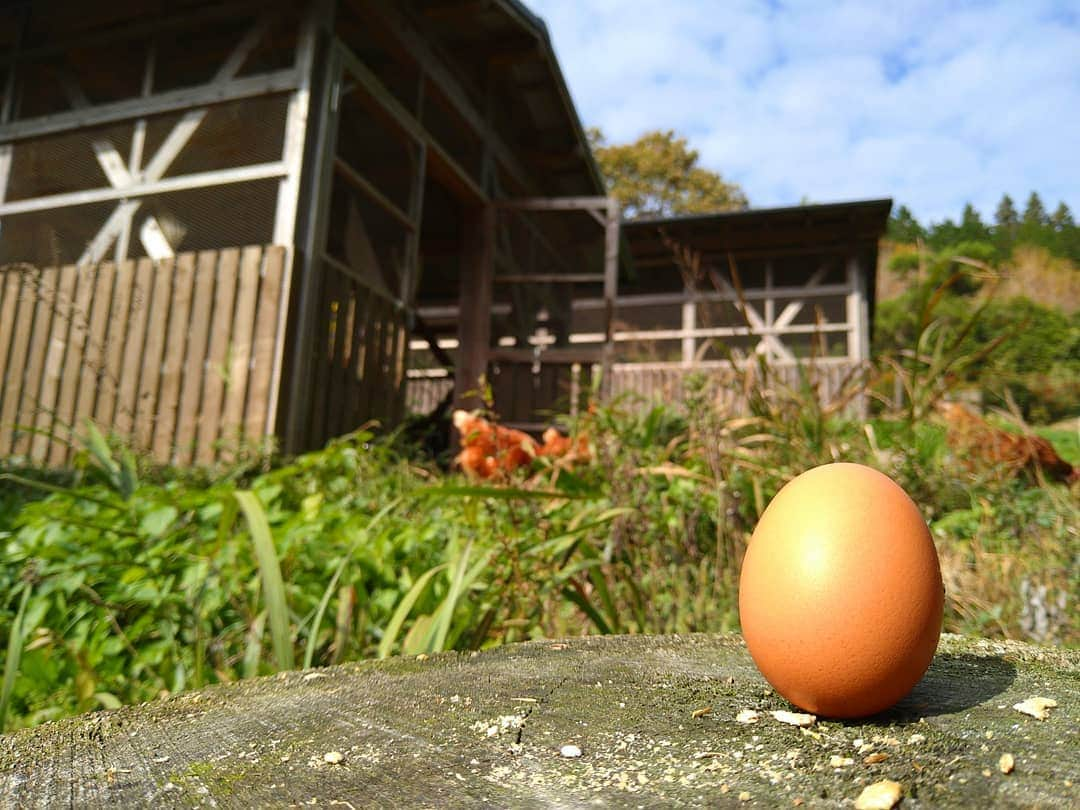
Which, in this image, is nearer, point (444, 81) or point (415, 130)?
point (415, 130)

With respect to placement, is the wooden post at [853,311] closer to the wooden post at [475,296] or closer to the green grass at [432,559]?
the wooden post at [475,296]

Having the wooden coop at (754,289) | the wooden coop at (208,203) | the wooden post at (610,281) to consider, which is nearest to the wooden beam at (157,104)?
the wooden coop at (208,203)

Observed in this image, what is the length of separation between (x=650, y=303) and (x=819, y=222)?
322 cm

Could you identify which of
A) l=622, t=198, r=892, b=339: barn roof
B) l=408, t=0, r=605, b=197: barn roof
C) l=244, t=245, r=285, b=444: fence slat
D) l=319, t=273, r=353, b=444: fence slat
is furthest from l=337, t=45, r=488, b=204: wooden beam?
l=622, t=198, r=892, b=339: barn roof

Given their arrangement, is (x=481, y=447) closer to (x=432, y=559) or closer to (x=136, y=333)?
(x=432, y=559)

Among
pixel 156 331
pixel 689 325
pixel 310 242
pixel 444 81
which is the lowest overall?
pixel 156 331

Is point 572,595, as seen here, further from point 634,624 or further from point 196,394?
point 196,394

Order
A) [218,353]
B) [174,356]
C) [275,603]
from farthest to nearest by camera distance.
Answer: [174,356] < [218,353] < [275,603]

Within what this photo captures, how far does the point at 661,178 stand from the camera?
27266 millimetres

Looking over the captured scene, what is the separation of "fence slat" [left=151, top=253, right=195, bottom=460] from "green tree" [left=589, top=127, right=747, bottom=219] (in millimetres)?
22948

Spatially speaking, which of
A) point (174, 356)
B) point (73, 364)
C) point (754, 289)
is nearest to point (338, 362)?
point (174, 356)

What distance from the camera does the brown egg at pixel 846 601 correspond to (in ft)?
2.71

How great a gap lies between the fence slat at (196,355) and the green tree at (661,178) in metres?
23.0

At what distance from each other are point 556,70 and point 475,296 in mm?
2644
